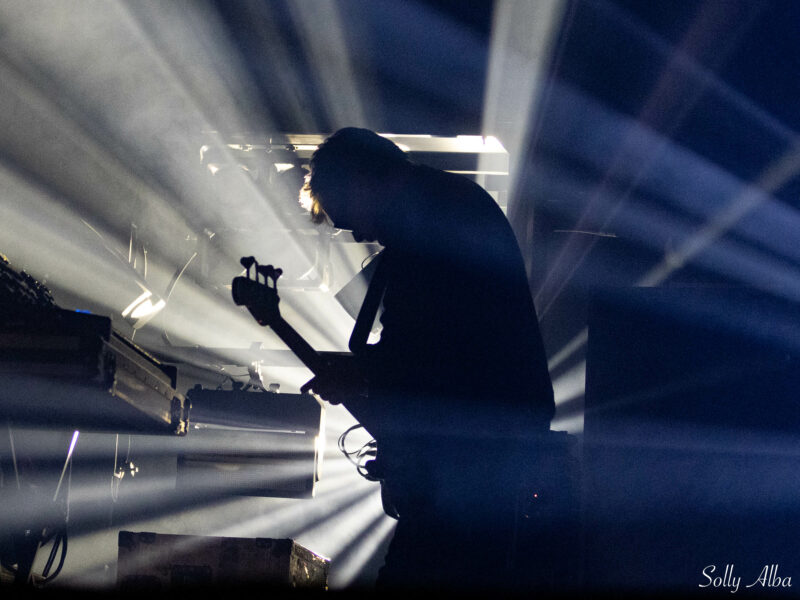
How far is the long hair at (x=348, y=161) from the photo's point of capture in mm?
1863

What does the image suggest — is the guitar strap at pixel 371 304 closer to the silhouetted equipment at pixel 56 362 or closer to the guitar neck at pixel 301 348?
the guitar neck at pixel 301 348

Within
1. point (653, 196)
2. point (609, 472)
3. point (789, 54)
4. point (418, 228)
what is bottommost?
point (609, 472)

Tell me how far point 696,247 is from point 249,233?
2.85 metres

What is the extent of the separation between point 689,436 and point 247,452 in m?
2.65

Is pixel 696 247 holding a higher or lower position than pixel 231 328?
lower

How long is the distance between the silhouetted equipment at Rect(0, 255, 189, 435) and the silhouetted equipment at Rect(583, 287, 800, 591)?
1225mm

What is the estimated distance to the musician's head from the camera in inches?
72.7

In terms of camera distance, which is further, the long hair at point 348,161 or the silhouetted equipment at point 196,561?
the silhouetted equipment at point 196,561

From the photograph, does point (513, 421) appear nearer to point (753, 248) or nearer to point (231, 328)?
point (753, 248)

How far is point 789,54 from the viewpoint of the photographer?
2348 mm

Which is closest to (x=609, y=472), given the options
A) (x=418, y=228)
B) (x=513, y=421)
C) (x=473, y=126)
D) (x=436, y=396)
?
(x=513, y=421)

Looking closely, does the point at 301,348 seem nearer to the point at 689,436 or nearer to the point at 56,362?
the point at 56,362

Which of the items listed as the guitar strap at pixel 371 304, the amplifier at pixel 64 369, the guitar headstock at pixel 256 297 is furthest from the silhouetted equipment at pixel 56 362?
the guitar strap at pixel 371 304

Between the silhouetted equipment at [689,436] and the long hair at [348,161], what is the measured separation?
2.35ft
